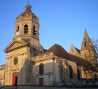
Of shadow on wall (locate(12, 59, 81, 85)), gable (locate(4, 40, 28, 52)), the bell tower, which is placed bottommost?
shadow on wall (locate(12, 59, 81, 85))

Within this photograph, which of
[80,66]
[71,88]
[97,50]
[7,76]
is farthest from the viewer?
[80,66]

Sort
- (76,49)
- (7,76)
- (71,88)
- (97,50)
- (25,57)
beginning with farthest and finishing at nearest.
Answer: (76,49), (7,76), (25,57), (97,50), (71,88)

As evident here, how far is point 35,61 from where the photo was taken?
28719 millimetres

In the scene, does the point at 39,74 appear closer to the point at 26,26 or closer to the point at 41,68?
the point at 41,68

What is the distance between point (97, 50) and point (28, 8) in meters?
19.9

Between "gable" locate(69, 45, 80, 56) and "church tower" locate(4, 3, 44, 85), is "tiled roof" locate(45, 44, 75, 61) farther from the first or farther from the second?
"gable" locate(69, 45, 80, 56)

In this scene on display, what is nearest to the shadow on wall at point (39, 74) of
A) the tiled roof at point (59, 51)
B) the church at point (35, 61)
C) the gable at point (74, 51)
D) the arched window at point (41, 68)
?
the church at point (35, 61)

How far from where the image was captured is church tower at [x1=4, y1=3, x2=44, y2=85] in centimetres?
2817

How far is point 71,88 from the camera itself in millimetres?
15023

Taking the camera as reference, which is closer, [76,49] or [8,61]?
[8,61]

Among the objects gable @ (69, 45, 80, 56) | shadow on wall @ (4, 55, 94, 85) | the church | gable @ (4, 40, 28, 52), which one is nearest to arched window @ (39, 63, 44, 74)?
the church

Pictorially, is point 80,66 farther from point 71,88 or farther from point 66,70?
point 71,88

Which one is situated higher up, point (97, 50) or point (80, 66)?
point (97, 50)

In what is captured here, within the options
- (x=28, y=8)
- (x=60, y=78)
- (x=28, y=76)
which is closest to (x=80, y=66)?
(x=60, y=78)
